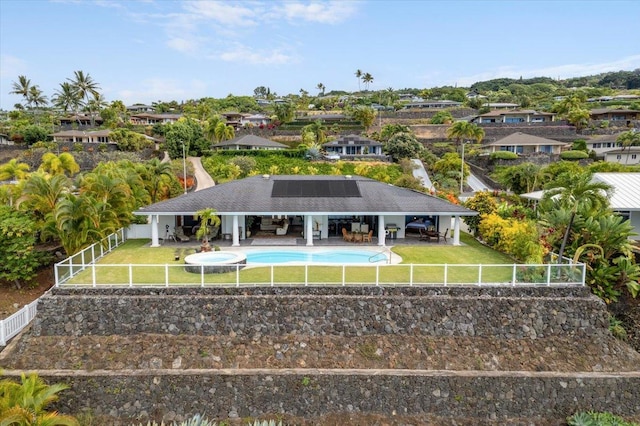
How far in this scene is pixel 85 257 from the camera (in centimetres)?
1677

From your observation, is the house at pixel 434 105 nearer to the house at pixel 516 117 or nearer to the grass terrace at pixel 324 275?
the house at pixel 516 117

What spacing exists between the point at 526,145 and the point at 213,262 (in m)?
48.0

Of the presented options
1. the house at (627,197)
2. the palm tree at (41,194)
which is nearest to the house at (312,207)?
the palm tree at (41,194)

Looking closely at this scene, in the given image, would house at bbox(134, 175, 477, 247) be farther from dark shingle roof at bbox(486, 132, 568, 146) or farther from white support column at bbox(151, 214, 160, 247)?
dark shingle roof at bbox(486, 132, 568, 146)

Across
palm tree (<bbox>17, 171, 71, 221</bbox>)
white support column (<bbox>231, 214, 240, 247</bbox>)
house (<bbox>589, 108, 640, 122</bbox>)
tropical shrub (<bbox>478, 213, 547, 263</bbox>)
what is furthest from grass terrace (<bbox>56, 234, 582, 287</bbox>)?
house (<bbox>589, 108, 640, 122</bbox>)

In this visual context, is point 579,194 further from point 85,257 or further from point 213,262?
point 85,257

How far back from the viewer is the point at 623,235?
15.7m

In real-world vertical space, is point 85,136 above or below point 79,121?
below

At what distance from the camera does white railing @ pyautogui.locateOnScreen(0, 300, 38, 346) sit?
42.8 ft

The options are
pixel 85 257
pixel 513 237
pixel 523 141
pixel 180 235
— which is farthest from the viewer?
pixel 523 141

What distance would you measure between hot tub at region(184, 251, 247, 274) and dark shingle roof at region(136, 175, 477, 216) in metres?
3.07

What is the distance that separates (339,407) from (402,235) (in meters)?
11.3

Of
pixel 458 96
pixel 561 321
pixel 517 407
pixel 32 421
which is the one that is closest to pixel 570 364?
pixel 561 321

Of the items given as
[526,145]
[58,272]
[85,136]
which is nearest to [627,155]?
[526,145]
